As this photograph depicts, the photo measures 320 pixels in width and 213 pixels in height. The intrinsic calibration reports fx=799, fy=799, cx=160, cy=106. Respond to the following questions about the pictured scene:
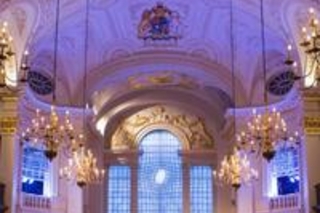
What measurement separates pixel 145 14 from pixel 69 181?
462 centimetres

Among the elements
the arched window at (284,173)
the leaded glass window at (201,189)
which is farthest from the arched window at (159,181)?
the arched window at (284,173)

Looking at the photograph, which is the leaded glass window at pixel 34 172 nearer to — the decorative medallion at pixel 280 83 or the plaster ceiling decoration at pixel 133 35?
the plaster ceiling decoration at pixel 133 35

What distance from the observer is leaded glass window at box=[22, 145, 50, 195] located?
19641mm

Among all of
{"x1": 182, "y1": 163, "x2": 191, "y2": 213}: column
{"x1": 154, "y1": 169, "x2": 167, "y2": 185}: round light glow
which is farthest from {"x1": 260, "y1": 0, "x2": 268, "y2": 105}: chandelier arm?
{"x1": 154, "y1": 169, "x2": 167, "y2": 185}: round light glow

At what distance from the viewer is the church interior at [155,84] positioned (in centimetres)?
1761

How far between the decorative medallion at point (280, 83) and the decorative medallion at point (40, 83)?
18.8 ft

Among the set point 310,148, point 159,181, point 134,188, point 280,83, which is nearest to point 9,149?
point 310,148

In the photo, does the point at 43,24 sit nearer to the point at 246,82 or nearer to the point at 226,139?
the point at 246,82

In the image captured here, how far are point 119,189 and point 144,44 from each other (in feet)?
27.0

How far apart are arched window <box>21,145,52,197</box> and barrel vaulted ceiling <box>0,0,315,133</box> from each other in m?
1.42

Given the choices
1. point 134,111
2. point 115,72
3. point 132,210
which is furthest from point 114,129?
point 115,72

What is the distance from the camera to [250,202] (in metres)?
20.3

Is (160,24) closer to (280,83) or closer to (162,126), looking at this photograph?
(280,83)

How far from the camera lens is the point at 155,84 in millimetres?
24922
